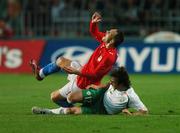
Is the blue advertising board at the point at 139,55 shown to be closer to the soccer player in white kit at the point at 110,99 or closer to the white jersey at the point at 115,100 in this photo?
the soccer player in white kit at the point at 110,99

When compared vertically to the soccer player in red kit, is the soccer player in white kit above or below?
below

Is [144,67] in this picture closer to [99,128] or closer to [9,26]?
[9,26]

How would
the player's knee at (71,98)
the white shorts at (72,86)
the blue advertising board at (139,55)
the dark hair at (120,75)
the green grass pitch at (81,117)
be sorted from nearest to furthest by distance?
1. the green grass pitch at (81,117)
2. the dark hair at (120,75)
3. the player's knee at (71,98)
4. the white shorts at (72,86)
5. the blue advertising board at (139,55)

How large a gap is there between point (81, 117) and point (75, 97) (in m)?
0.72

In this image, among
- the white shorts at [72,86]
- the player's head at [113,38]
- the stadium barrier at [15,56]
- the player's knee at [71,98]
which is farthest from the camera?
the stadium barrier at [15,56]

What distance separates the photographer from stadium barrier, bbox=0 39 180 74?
28.8 meters

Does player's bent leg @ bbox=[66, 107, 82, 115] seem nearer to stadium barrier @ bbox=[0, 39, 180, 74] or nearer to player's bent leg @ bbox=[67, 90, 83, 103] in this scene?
player's bent leg @ bbox=[67, 90, 83, 103]

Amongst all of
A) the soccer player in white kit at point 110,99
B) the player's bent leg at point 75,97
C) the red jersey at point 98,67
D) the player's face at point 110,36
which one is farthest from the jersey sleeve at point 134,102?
the player's face at point 110,36

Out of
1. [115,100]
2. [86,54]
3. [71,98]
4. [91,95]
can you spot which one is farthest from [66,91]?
[86,54]

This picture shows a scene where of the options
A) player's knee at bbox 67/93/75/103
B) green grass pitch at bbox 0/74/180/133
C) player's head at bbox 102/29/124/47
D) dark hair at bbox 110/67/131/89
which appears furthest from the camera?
player's head at bbox 102/29/124/47

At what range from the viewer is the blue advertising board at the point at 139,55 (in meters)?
28.8

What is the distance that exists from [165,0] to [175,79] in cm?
632

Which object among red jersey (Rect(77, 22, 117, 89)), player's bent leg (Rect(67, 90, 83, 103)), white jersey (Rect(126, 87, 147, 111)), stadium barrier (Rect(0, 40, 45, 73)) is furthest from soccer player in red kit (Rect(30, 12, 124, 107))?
stadium barrier (Rect(0, 40, 45, 73))

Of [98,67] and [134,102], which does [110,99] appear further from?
[98,67]
